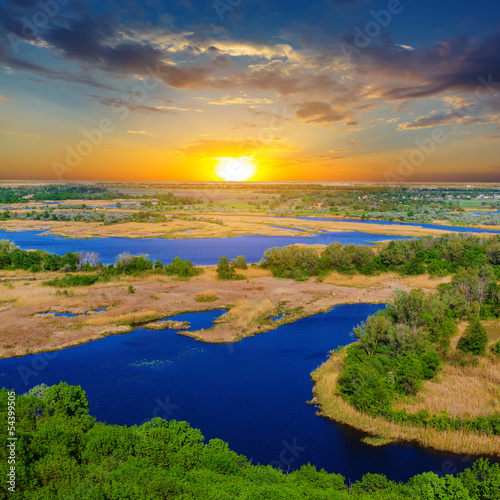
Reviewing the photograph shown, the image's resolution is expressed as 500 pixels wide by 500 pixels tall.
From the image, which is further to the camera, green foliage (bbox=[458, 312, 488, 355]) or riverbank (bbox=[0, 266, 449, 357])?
riverbank (bbox=[0, 266, 449, 357])

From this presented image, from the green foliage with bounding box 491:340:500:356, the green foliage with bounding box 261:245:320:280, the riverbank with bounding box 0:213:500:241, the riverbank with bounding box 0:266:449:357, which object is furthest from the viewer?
the riverbank with bounding box 0:213:500:241

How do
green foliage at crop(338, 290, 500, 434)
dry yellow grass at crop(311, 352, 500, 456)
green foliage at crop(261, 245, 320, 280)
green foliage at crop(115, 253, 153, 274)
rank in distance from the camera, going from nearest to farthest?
dry yellow grass at crop(311, 352, 500, 456) → green foliage at crop(338, 290, 500, 434) → green foliage at crop(115, 253, 153, 274) → green foliage at crop(261, 245, 320, 280)

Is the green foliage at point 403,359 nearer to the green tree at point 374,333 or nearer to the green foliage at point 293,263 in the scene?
the green tree at point 374,333

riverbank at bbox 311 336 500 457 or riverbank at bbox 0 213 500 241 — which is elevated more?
riverbank at bbox 0 213 500 241

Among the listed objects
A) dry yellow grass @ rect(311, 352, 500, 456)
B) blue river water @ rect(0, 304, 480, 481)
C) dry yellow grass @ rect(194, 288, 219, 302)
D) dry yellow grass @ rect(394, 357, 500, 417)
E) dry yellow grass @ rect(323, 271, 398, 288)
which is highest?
dry yellow grass @ rect(323, 271, 398, 288)

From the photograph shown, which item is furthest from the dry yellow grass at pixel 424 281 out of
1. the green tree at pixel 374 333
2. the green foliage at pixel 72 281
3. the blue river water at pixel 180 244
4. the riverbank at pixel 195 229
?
the green foliage at pixel 72 281

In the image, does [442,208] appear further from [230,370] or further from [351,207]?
[230,370]

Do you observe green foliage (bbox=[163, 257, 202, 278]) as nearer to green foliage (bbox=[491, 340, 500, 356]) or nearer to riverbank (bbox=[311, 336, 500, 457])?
riverbank (bbox=[311, 336, 500, 457])

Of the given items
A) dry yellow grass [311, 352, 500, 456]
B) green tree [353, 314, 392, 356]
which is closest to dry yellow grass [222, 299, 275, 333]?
green tree [353, 314, 392, 356]
